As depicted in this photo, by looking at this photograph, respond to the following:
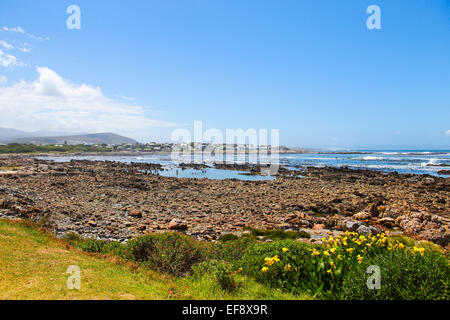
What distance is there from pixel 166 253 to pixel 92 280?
2.63 metres

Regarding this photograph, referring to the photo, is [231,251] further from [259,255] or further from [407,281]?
[407,281]

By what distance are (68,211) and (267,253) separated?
14305 mm

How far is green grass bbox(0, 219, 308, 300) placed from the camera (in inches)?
193

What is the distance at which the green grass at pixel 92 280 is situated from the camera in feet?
16.1

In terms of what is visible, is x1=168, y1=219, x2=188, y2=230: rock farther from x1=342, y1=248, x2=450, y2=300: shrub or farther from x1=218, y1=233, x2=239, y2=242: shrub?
x1=342, y1=248, x2=450, y2=300: shrub

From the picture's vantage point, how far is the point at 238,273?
6262mm

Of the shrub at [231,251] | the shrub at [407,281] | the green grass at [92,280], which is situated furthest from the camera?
the shrub at [231,251]

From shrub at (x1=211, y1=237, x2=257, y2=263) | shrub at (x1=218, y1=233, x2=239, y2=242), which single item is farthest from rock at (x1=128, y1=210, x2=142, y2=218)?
shrub at (x1=211, y1=237, x2=257, y2=263)

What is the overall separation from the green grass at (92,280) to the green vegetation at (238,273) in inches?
0.7

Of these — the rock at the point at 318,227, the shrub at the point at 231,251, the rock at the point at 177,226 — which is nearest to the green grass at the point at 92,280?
the shrub at the point at 231,251

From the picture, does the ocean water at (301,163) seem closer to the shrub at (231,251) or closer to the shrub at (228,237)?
the shrub at (228,237)

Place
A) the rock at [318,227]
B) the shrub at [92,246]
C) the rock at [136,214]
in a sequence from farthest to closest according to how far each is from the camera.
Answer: the rock at [136,214] → the rock at [318,227] → the shrub at [92,246]

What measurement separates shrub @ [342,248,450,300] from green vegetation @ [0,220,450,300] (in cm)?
1

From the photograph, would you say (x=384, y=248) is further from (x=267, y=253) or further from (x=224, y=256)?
(x=224, y=256)
